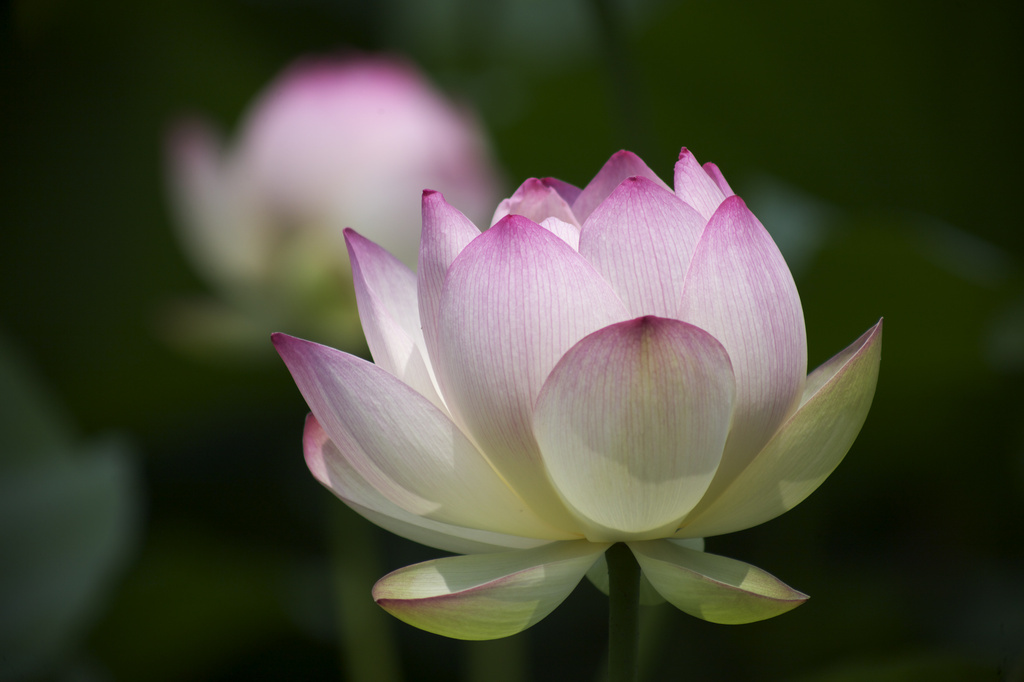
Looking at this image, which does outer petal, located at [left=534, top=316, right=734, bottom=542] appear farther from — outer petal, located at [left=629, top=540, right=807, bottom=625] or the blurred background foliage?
the blurred background foliage

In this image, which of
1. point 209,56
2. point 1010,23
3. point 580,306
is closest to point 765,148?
point 1010,23

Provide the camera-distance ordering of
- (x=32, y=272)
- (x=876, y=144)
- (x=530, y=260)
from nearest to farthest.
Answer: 1. (x=530, y=260)
2. (x=876, y=144)
3. (x=32, y=272)

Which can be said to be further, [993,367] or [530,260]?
[993,367]

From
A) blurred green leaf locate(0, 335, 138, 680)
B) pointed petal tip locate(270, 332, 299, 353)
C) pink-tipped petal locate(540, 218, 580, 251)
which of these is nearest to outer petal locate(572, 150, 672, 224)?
pink-tipped petal locate(540, 218, 580, 251)

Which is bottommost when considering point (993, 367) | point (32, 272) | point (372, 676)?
point (372, 676)

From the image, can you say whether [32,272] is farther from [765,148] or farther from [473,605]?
[473,605]

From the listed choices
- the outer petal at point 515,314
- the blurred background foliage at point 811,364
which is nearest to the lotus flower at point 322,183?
the blurred background foliage at point 811,364
